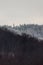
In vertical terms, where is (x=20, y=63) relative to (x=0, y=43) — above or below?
below

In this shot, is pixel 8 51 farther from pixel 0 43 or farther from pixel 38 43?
pixel 38 43

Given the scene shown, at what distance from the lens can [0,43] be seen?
12.4 feet

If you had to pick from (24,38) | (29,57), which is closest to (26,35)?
(24,38)

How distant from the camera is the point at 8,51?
12.2 ft

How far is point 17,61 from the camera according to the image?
375 cm

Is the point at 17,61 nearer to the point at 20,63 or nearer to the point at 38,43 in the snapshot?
the point at 20,63

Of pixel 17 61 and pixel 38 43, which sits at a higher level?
pixel 38 43

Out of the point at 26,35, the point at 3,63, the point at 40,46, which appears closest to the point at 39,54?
the point at 40,46

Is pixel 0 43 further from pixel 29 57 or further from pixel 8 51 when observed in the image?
pixel 29 57

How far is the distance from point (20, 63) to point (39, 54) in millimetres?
338

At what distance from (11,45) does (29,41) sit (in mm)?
292

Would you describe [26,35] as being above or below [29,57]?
above

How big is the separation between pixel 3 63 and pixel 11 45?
1.09 feet

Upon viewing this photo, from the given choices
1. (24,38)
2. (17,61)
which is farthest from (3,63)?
(24,38)
